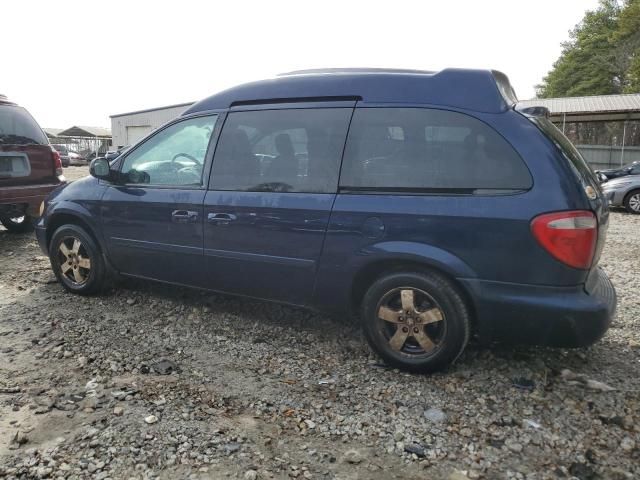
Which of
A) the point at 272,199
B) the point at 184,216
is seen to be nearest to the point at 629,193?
the point at 272,199

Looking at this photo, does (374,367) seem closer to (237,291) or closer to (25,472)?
(237,291)

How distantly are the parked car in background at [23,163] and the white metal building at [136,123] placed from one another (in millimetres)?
23175

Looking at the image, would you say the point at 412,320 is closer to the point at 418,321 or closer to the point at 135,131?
the point at 418,321

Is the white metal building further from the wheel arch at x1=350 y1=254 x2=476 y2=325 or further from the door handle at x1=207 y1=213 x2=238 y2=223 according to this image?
the wheel arch at x1=350 y1=254 x2=476 y2=325

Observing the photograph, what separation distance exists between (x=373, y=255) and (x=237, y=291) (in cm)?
122

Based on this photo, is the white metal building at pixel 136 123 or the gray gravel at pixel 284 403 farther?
the white metal building at pixel 136 123

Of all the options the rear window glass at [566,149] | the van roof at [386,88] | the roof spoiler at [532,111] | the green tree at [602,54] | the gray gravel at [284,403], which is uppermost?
the green tree at [602,54]

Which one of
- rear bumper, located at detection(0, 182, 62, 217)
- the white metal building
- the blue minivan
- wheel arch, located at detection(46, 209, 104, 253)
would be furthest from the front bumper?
the white metal building

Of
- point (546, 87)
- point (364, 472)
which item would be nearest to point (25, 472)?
point (364, 472)

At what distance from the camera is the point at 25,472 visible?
2.21 m

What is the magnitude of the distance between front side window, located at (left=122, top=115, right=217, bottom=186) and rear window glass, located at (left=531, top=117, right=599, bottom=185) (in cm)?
236

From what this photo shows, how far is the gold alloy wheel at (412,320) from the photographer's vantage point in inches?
119

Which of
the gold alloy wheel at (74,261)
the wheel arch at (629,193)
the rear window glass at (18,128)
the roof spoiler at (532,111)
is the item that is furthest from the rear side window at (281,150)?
the wheel arch at (629,193)

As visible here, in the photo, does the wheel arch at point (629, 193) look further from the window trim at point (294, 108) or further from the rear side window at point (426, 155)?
the window trim at point (294, 108)
